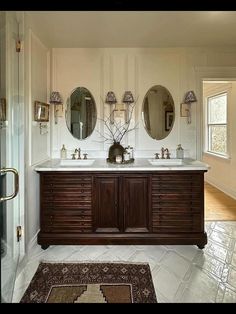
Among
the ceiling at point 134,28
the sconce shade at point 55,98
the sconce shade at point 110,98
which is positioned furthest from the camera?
the sconce shade at point 110,98

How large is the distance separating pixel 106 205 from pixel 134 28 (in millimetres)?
2062

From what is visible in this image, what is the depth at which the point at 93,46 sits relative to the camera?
337cm

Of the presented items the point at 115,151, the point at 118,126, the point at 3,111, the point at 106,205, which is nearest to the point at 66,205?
the point at 106,205

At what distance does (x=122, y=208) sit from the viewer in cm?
279

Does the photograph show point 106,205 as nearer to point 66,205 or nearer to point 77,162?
point 66,205

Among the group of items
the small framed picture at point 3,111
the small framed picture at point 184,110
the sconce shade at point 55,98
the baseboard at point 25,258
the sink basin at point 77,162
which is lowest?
the baseboard at point 25,258

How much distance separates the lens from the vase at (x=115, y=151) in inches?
125

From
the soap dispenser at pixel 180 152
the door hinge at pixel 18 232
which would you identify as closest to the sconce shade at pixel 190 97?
the soap dispenser at pixel 180 152

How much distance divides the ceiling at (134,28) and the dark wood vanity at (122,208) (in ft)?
5.41

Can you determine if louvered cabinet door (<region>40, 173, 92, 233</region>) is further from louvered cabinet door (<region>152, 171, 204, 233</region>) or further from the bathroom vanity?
louvered cabinet door (<region>152, 171, 204, 233</region>)

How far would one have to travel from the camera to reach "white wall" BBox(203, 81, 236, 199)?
16.1ft

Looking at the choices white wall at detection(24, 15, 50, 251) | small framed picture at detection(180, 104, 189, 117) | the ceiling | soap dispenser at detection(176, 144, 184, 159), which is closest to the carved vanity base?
white wall at detection(24, 15, 50, 251)

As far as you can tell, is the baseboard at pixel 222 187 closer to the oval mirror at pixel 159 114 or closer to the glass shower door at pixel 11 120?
the oval mirror at pixel 159 114

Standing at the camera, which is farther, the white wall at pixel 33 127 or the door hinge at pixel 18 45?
the white wall at pixel 33 127
